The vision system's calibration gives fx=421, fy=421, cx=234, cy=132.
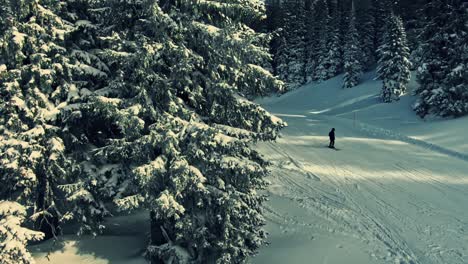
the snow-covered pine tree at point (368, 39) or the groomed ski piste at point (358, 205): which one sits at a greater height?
the snow-covered pine tree at point (368, 39)

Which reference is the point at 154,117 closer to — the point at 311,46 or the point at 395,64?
the point at 395,64

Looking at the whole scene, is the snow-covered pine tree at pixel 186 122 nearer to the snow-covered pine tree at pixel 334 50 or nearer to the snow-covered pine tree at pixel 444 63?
the snow-covered pine tree at pixel 444 63

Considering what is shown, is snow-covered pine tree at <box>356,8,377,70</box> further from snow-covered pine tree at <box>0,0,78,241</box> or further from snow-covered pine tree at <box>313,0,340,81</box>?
snow-covered pine tree at <box>0,0,78,241</box>

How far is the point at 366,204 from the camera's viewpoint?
16438 mm

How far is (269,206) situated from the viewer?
17.0 metres

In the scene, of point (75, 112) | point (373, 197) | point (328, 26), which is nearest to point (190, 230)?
point (75, 112)

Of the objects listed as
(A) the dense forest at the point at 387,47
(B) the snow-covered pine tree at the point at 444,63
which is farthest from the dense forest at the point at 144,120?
(B) the snow-covered pine tree at the point at 444,63

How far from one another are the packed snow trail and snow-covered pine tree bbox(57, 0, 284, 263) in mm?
3063

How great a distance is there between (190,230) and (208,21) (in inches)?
215

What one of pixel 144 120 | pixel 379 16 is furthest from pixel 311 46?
pixel 144 120

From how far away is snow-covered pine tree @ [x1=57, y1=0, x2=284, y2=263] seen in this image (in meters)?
9.94

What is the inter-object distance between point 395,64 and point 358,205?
105 feet

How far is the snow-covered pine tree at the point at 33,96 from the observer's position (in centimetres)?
1168

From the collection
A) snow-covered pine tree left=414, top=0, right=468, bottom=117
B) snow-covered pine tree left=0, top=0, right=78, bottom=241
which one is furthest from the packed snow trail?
snow-covered pine tree left=414, top=0, right=468, bottom=117
